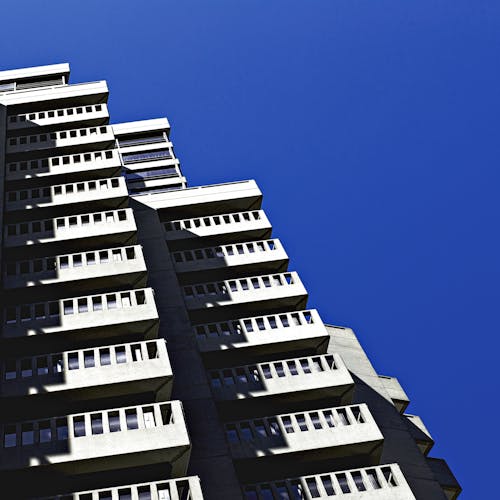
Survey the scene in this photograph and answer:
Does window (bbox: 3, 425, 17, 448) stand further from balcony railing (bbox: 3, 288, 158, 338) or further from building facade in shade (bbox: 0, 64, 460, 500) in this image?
balcony railing (bbox: 3, 288, 158, 338)

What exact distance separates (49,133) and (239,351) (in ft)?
104

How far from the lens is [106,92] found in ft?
241

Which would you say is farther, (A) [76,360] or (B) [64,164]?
(B) [64,164]

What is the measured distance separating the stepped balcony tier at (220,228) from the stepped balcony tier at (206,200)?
125cm

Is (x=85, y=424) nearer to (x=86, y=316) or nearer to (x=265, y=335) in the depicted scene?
(x=86, y=316)

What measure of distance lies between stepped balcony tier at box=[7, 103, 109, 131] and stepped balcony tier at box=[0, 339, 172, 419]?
110 ft

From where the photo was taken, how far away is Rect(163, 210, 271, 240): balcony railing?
205ft

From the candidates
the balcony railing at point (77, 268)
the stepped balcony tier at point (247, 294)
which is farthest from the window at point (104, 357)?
the stepped balcony tier at point (247, 294)

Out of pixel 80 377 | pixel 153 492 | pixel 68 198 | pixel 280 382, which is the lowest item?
pixel 153 492

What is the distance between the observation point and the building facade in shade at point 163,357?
36.7 meters

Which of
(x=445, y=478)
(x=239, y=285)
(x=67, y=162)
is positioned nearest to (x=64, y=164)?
(x=67, y=162)

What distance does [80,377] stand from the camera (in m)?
40.6

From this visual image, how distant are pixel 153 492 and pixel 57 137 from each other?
142ft

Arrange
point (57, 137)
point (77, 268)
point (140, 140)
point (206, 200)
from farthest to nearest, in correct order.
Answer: point (140, 140) < point (57, 137) < point (206, 200) < point (77, 268)
